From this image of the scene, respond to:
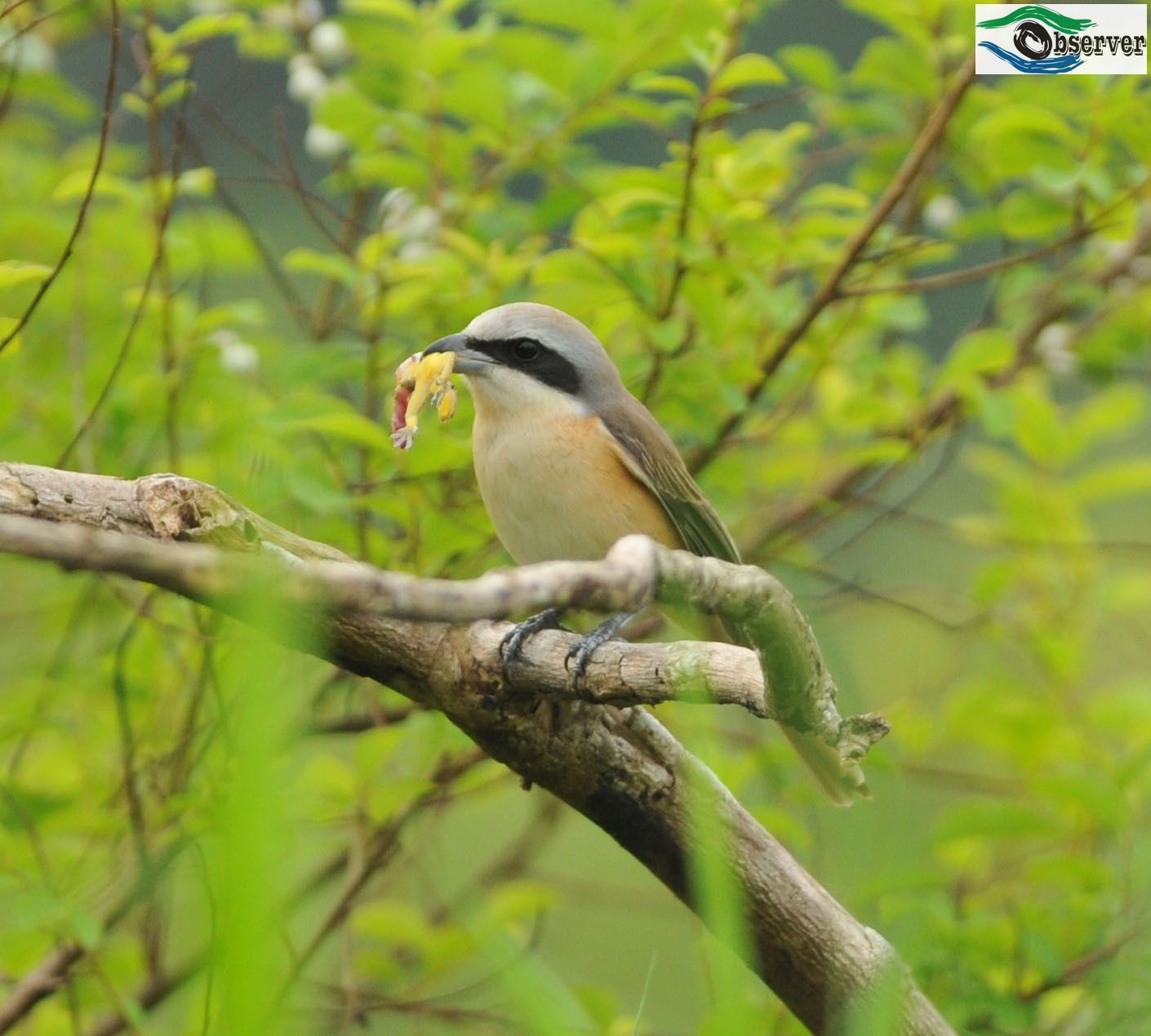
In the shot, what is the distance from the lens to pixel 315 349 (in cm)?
376

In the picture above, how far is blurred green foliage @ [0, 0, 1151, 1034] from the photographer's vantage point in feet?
11.6

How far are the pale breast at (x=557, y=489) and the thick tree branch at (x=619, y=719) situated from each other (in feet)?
3.05

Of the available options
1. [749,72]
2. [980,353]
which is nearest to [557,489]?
[749,72]

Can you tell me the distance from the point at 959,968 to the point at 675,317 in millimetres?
Answer: 1829

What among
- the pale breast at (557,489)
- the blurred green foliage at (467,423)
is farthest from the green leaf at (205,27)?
the pale breast at (557,489)

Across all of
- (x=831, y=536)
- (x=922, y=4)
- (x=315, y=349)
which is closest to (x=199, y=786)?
(x=315, y=349)

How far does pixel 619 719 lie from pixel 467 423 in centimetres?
160

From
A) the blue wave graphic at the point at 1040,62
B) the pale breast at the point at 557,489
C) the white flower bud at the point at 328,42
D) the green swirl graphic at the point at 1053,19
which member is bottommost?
the pale breast at the point at 557,489

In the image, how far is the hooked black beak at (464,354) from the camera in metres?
3.61

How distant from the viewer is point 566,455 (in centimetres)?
371

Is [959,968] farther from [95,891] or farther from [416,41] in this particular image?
[416,41]

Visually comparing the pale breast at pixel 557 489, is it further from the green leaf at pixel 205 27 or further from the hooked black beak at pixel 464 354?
the green leaf at pixel 205 27

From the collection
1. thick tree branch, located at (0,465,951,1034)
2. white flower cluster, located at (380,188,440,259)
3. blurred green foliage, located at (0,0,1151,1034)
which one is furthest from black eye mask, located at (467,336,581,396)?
thick tree branch, located at (0,465,951,1034)

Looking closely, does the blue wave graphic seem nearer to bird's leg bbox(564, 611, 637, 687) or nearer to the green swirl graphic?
the green swirl graphic
